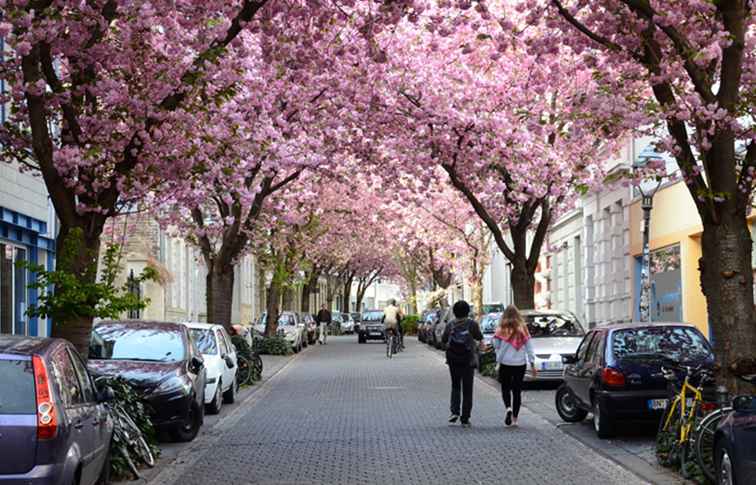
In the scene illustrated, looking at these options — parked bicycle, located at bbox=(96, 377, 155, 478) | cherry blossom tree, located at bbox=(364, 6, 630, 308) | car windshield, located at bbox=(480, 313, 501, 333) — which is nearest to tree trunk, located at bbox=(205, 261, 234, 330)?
cherry blossom tree, located at bbox=(364, 6, 630, 308)

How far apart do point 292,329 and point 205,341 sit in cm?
2612

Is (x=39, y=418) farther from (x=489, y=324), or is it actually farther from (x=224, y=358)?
(x=489, y=324)

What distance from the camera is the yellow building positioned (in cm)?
2828

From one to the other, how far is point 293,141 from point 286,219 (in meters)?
9.43

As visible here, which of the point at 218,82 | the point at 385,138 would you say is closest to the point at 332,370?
the point at 385,138

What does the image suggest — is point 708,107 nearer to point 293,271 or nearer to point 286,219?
point 286,219

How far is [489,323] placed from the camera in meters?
32.8

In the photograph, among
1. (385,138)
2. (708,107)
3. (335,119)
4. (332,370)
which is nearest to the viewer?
(708,107)

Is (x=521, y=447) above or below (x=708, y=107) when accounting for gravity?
below

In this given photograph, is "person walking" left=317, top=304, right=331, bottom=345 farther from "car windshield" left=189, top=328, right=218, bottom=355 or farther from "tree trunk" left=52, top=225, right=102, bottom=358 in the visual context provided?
"tree trunk" left=52, top=225, right=102, bottom=358

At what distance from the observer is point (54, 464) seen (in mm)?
7629

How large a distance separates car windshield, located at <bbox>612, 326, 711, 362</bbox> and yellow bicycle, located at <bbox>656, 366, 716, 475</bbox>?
7.64 ft

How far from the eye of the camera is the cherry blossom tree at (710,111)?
11.7m

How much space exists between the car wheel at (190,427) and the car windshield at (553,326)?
10515 mm
